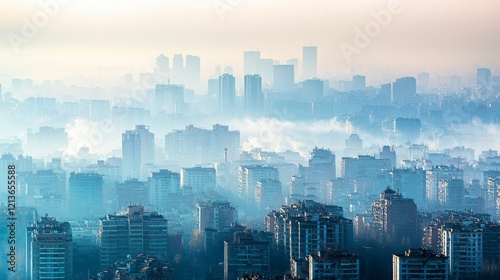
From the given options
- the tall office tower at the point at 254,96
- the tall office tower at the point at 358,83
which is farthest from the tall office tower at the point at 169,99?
the tall office tower at the point at 358,83

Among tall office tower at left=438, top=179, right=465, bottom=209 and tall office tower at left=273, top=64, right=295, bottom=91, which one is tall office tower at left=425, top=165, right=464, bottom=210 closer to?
tall office tower at left=438, top=179, right=465, bottom=209

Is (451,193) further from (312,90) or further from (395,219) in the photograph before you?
(312,90)

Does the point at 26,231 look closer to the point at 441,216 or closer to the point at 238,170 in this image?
the point at 441,216

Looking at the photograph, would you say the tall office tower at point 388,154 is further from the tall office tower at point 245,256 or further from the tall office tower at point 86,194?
the tall office tower at point 245,256

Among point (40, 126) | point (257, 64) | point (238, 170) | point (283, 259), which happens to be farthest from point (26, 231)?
point (257, 64)

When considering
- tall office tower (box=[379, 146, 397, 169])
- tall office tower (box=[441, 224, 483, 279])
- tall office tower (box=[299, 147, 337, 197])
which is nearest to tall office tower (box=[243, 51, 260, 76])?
tall office tower (box=[379, 146, 397, 169])

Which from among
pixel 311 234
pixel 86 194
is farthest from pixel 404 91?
pixel 311 234
